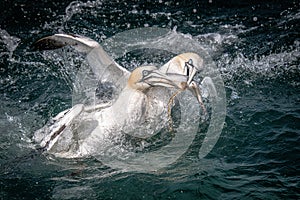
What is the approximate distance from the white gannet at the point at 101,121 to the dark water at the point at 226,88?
27cm

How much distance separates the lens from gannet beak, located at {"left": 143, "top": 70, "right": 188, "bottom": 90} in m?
4.96

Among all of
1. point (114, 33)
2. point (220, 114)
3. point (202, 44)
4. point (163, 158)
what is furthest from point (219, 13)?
point (163, 158)

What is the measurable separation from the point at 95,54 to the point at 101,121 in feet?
3.80

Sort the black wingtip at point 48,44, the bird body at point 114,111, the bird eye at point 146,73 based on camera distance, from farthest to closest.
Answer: the black wingtip at point 48,44, the bird body at point 114,111, the bird eye at point 146,73

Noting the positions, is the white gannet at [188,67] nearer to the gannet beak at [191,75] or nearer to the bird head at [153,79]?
the gannet beak at [191,75]

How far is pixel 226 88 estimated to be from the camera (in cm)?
784

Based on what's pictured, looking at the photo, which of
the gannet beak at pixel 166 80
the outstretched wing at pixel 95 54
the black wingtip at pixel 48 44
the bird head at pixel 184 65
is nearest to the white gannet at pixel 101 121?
the gannet beak at pixel 166 80

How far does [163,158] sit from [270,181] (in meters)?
1.63

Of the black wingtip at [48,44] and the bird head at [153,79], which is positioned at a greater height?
the black wingtip at [48,44]

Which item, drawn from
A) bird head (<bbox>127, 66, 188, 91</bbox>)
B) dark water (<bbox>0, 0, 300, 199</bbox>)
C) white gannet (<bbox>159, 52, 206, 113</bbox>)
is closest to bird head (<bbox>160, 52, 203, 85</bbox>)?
white gannet (<bbox>159, 52, 206, 113</bbox>)

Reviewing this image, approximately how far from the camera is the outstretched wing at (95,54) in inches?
243

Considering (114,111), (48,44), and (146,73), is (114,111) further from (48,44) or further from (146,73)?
(48,44)

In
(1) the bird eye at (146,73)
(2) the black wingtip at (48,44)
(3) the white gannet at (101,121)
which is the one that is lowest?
(3) the white gannet at (101,121)

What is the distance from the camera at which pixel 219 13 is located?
11.7 meters
